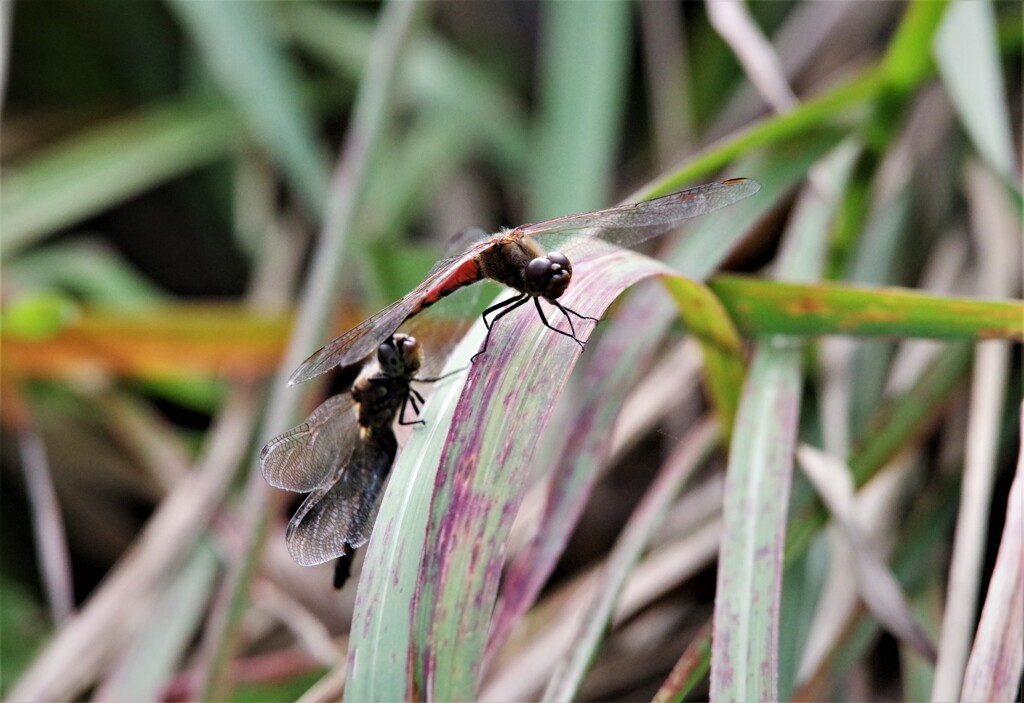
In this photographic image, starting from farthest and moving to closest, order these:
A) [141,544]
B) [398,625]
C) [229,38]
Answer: [229,38], [141,544], [398,625]

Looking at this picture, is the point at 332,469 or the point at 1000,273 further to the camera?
the point at 1000,273

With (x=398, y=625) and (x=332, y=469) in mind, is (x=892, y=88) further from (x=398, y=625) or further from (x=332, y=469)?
(x=398, y=625)

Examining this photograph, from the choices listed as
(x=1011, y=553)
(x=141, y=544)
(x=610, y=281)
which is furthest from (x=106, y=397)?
(x=1011, y=553)

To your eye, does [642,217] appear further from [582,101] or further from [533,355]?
[582,101]

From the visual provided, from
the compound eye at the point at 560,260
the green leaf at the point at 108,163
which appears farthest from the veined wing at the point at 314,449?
the green leaf at the point at 108,163

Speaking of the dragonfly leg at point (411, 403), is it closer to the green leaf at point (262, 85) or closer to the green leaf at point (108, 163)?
the green leaf at point (262, 85)

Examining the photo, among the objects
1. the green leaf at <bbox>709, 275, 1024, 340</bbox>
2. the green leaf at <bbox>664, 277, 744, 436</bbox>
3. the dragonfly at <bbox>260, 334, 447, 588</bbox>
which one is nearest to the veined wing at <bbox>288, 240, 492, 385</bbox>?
the dragonfly at <bbox>260, 334, 447, 588</bbox>
